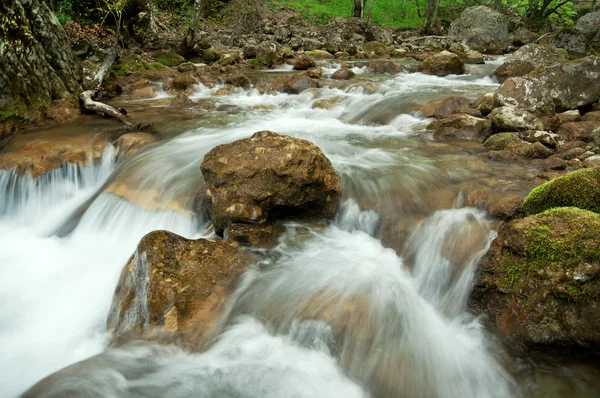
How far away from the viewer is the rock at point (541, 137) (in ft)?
19.6

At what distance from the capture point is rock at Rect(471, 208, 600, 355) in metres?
2.67

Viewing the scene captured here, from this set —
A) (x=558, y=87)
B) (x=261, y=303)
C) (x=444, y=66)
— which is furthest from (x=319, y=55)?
(x=261, y=303)

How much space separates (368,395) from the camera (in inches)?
109

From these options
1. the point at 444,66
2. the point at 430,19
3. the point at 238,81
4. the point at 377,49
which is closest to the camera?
the point at 238,81

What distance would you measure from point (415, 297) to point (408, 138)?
4233 millimetres

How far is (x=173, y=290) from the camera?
318 cm

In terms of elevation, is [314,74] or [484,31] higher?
[484,31]

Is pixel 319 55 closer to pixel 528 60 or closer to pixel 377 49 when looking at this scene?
pixel 377 49

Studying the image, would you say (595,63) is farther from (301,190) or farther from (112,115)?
(112,115)

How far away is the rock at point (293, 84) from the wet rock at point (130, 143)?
5.21 meters

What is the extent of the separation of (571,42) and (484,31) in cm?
525

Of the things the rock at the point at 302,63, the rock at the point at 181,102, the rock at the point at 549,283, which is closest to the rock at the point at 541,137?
the rock at the point at 549,283

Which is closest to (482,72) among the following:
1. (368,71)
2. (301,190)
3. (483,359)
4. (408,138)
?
(368,71)

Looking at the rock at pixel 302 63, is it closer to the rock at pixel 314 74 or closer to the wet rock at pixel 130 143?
the rock at pixel 314 74
